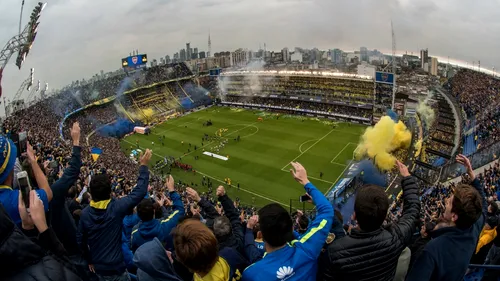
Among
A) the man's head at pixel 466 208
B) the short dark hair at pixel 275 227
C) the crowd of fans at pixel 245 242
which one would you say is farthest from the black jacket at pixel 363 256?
the man's head at pixel 466 208

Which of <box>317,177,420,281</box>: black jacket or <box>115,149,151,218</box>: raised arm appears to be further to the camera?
<box>115,149,151,218</box>: raised arm

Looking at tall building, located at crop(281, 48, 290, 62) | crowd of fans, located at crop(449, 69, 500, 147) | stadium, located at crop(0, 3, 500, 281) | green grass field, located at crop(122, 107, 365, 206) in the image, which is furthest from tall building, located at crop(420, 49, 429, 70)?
tall building, located at crop(281, 48, 290, 62)

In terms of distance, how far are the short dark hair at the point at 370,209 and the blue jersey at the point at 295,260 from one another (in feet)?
1.29

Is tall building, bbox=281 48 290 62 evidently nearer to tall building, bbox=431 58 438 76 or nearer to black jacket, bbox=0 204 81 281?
tall building, bbox=431 58 438 76

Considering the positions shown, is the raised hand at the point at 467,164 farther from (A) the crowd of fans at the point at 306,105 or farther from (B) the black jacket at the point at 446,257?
(A) the crowd of fans at the point at 306,105

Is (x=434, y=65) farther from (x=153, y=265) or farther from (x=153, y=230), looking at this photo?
(x=153, y=265)

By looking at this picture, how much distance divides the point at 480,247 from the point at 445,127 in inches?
1549

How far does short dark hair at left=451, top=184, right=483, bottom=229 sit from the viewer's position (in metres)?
3.68

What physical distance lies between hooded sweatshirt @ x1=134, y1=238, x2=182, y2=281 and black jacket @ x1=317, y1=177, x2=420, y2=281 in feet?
5.27

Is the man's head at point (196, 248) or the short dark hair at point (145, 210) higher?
the man's head at point (196, 248)

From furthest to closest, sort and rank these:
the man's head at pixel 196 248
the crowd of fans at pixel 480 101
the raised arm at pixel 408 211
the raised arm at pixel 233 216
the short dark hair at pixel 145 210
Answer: the crowd of fans at pixel 480 101
the short dark hair at pixel 145 210
the raised arm at pixel 233 216
the raised arm at pixel 408 211
the man's head at pixel 196 248

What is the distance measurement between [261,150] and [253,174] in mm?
8070

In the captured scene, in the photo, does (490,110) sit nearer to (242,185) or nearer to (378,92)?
(378,92)

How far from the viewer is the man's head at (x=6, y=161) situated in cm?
376
